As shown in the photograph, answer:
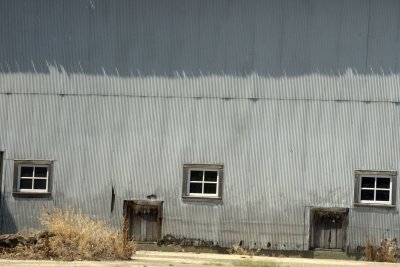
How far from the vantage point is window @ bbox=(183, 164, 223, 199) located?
982 inches

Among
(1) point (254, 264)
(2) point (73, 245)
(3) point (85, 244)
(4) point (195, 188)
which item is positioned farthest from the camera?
(4) point (195, 188)

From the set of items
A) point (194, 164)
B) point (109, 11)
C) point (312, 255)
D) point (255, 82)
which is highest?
point (109, 11)

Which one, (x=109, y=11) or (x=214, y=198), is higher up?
(x=109, y=11)

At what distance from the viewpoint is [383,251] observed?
24203mm

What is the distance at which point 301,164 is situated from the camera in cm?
2472

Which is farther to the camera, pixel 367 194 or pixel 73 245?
pixel 367 194

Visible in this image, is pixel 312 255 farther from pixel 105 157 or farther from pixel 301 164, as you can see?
pixel 105 157

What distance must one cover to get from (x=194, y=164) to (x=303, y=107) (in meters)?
2.83

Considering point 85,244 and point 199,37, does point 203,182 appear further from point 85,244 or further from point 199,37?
point 85,244

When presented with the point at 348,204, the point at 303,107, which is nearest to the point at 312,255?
the point at 348,204

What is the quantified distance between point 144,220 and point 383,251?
18.2 ft

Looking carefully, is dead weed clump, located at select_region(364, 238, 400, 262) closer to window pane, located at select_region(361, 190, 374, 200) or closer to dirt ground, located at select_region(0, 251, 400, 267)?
dirt ground, located at select_region(0, 251, 400, 267)

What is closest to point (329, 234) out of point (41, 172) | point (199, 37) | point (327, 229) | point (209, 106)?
point (327, 229)

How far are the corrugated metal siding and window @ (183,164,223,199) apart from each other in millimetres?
180
